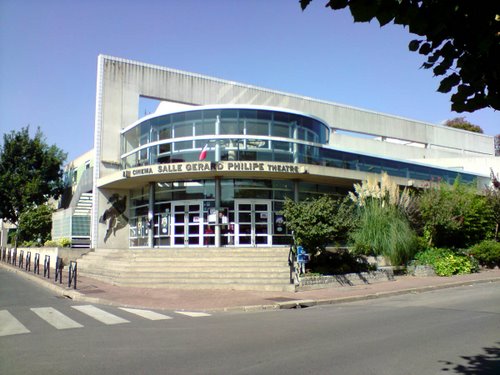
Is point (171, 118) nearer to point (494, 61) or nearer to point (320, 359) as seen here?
point (320, 359)

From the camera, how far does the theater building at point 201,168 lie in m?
23.2

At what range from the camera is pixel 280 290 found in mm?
15922

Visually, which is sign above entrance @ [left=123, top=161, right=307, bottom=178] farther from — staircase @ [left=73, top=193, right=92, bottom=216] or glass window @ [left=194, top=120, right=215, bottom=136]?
staircase @ [left=73, top=193, right=92, bottom=216]

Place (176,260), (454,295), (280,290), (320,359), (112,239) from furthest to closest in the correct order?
1. (112,239)
2. (176,260)
3. (280,290)
4. (454,295)
5. (320,359)

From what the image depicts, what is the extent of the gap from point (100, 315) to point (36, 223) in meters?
27.8

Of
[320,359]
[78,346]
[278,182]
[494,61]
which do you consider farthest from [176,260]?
[494,61]

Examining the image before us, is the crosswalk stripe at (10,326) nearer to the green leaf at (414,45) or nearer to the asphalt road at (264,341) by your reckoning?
the asphalt road at (264,341)

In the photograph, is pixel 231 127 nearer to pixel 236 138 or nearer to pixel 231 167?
pixel 236 138

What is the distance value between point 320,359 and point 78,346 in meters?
3.94

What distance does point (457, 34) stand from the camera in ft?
13.0

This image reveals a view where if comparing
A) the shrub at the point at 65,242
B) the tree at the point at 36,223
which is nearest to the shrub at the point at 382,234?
the shrub at the point at 65,242

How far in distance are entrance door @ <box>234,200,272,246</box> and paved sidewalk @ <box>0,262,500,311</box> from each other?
727 cm

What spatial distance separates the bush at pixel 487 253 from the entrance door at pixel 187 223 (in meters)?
13.7

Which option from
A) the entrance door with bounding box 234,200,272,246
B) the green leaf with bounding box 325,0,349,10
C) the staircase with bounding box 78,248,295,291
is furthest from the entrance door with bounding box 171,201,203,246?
the green leaf with bounding box 325,0,349,10
